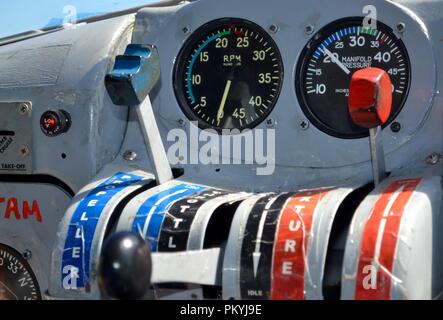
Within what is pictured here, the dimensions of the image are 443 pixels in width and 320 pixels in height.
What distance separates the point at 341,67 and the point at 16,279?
1.84 metres

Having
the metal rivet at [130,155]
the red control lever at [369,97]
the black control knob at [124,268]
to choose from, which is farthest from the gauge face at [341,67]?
the black control knob at [124,268]

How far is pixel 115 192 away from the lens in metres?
3.57

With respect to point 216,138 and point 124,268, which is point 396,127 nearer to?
point 216,138

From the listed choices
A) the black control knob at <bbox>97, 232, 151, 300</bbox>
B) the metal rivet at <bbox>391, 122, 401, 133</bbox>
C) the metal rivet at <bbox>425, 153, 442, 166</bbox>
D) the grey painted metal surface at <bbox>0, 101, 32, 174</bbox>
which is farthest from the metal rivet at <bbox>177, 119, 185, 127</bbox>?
the black control knob at <bbox>97, 232, 151, 300</bbox>

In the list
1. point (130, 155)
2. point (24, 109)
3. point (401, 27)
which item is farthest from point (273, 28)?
point (24, 109)

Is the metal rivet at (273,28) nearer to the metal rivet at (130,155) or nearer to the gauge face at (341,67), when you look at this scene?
the gauge face at (341,67)

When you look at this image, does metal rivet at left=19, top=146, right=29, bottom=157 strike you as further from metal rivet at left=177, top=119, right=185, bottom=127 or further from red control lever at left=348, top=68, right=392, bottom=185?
red control lever at left=348, top=68, right=392, bottom=185

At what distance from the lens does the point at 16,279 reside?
4.10 meters

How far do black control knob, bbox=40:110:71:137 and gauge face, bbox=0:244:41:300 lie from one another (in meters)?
0.62

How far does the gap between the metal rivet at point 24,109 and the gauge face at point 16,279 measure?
673 mm

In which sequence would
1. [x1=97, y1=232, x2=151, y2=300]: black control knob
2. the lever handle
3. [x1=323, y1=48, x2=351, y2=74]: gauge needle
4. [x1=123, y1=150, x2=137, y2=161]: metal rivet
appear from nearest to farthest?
[x1=97, y1=232, x2=151, y2=300]: black control knob → the lever handle → [x1=323, y1=48, x2=351, y2=74]: gauge needle → [x1=123, y1=150, x2=137, y2=161]: metal rivet

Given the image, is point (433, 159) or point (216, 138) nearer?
point (433, 159)

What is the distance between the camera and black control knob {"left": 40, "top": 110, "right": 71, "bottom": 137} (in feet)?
13.1
